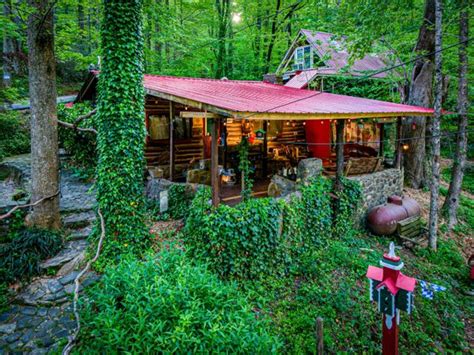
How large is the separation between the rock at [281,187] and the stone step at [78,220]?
5.12 meters

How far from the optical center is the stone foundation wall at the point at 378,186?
9.60 metres

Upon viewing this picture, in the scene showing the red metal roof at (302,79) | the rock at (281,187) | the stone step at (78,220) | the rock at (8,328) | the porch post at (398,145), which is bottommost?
the rock at (8,328)

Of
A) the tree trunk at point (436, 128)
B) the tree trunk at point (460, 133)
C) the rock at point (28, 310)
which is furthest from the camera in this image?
the tree trunk at point (460, 133)

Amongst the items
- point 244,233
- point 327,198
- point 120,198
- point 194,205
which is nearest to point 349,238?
point 327,198

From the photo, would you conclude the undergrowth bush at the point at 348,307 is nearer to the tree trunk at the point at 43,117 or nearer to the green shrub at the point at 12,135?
the tree trunk at the point at 43,117

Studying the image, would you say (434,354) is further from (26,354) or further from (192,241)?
(26,354)

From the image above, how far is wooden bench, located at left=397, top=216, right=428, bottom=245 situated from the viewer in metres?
9.37

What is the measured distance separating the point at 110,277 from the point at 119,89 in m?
3.70

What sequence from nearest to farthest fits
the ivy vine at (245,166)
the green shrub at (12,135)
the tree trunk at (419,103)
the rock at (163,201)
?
the ivy vine at (245,166) < the rock at (163,201) < the tree trunk at (419,103) < the green shrub at (12,135)

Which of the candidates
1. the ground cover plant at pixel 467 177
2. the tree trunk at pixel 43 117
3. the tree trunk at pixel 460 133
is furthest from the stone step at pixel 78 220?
the ground cover plant at pixel 467 177

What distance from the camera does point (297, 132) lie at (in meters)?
14.5

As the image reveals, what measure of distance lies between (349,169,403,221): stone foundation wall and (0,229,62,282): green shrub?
334 inches

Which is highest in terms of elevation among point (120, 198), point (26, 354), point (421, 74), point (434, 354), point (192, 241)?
point (421, 74)

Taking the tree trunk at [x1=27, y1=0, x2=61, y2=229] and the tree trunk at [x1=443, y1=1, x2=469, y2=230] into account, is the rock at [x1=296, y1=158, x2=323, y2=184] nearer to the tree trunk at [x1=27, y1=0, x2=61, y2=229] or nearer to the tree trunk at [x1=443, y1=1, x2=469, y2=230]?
the tree trunk at [x1=443, y1=1, x2=469, y2=230]
